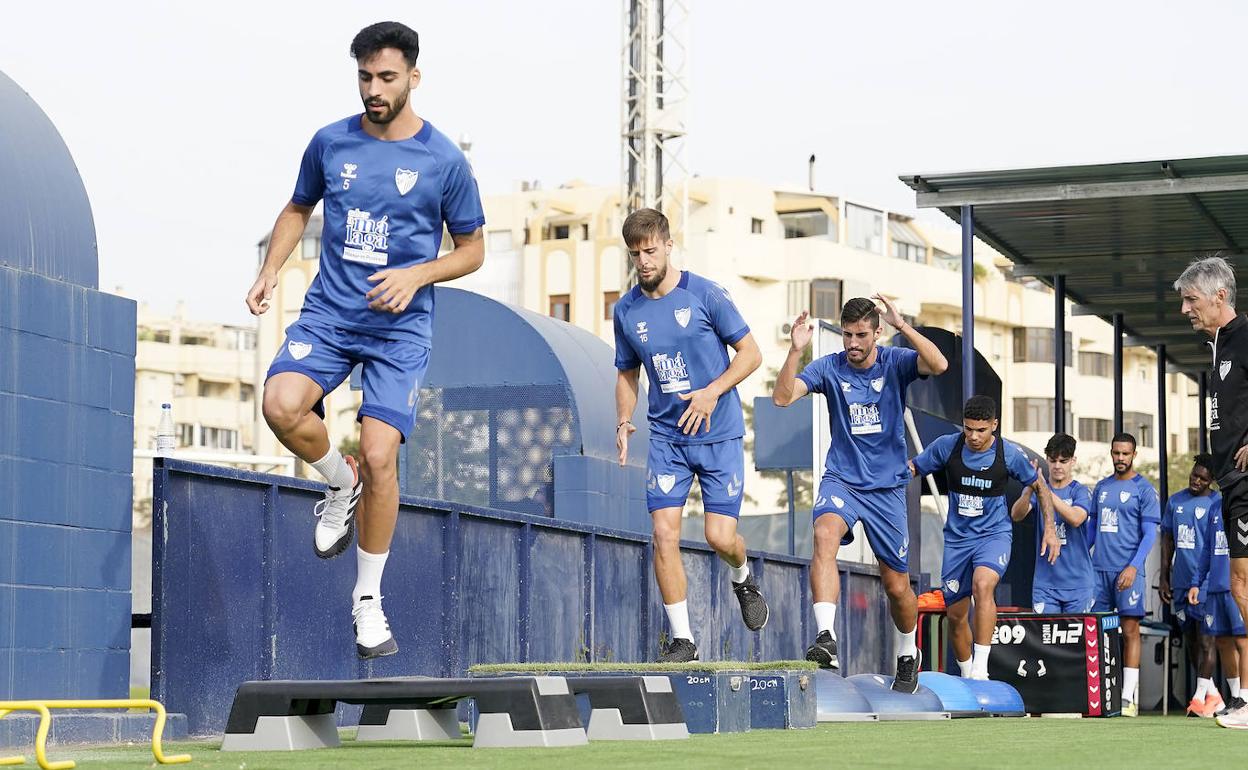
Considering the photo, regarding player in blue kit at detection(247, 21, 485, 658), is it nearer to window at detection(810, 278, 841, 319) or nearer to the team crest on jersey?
the team crest on jersey

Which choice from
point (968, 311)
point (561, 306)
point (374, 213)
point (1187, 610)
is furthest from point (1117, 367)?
point (561, 306)

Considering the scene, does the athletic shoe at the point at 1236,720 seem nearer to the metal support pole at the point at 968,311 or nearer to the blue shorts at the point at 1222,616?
the blue shorts at the point at 1222,616

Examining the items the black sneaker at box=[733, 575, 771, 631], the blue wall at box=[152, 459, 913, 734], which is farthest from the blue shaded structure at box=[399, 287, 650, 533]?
the black sneaker at box=[733, 575, 771, 631]

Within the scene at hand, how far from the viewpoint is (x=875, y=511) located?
38.4 feet

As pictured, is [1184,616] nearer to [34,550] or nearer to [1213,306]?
[1213,306]

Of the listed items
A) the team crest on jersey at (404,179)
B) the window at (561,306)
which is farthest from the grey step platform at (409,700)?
the window at (561,306)

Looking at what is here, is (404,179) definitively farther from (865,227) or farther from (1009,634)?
(865,227)

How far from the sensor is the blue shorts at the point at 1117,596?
16.8 metres

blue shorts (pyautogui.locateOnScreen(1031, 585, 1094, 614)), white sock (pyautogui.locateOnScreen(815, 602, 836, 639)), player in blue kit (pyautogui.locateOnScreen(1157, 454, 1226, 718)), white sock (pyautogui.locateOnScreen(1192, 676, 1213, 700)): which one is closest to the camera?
white sock (pyautogui.locateOnScreen(815, 602, 836, 639))

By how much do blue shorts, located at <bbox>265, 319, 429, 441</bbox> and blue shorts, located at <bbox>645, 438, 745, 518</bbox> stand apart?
8.57 feet

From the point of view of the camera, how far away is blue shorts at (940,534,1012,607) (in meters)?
14.4

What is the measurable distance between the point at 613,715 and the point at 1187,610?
10594 mm

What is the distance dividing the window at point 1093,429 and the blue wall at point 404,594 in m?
80.0

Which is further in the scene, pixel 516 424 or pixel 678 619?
pixel 516 424
